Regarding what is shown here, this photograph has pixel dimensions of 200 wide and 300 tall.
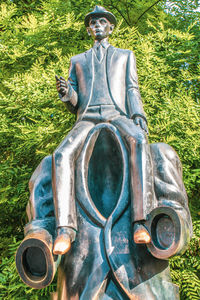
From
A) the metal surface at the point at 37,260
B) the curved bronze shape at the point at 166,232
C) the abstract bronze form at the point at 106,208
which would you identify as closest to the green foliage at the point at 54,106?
the abstract bronze form at the point at 106,208

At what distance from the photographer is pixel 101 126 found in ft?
14.1

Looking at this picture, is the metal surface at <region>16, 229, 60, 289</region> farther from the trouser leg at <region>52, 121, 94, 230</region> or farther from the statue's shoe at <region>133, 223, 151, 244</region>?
the statue's shoe at <region>133, 223, 151, 244</region>

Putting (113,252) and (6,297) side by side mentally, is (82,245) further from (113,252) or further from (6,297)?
(6,297)

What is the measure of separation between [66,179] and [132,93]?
1223 millimetres

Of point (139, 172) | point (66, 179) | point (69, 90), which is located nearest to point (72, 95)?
point (69, 90)

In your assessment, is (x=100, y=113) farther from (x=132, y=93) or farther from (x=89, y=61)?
(x=89, y=61)

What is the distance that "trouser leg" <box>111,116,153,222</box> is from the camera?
3.75 m

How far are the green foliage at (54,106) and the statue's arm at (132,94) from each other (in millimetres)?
2674

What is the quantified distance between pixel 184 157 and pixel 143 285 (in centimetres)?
421

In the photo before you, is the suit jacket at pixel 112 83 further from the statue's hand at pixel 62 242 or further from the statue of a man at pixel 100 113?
the statue's hand at pixel 62 242

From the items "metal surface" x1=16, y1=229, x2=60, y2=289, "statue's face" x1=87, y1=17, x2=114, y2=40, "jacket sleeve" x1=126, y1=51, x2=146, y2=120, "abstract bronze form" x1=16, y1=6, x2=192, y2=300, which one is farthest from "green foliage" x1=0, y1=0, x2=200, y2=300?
"metal surface" x1=16, y1=229, x2=60, y2=289

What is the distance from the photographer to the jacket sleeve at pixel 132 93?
4410 mm

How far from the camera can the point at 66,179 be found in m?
3.95

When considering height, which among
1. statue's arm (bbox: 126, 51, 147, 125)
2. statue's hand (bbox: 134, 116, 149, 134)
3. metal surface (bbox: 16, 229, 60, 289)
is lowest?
metal surface (bbox: 16, 229, 60, 289)
